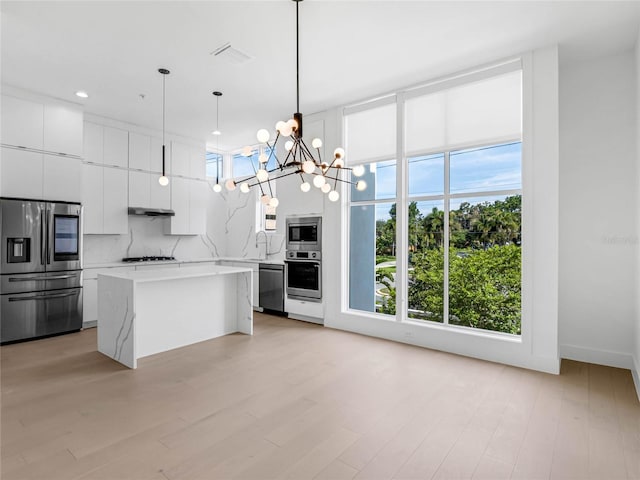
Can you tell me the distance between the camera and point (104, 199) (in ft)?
17.8

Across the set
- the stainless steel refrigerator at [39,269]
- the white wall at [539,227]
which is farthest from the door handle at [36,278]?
the white wall at [539,227]

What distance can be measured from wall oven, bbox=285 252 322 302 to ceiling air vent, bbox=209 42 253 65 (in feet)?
8.88

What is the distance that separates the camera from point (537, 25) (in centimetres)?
306

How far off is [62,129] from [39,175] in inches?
27.2

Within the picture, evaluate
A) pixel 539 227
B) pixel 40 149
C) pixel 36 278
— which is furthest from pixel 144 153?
pixel 539 227

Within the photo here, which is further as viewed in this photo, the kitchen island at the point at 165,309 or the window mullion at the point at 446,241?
the window mullion at the point at 446,241

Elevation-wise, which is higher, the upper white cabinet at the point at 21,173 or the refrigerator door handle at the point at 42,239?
the upper white cabinet at the point at 21,173

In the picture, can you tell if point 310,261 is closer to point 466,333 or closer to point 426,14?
point 466,333

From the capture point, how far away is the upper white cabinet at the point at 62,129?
181 inches

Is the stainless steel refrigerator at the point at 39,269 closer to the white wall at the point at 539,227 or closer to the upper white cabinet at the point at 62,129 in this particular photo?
the upper white cabinet at the point at 62,129

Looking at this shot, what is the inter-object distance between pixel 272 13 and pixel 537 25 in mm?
2257

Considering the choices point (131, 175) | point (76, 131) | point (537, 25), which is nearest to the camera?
point (537, 25)

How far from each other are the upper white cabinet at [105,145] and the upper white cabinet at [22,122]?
0.72m

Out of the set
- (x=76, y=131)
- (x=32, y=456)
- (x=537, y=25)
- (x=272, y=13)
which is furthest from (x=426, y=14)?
(x=76, y=131)
